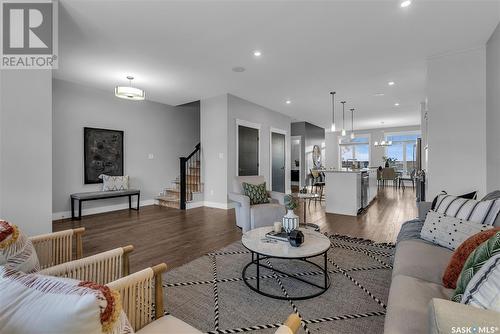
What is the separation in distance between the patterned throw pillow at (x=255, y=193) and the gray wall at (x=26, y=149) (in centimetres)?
249

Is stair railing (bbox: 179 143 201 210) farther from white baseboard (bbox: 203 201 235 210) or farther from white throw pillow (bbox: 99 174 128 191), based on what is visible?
white throw pillow (bbox: 99 174 128 191)

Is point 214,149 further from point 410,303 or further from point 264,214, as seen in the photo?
point 410,303

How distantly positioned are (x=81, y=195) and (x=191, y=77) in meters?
3.26

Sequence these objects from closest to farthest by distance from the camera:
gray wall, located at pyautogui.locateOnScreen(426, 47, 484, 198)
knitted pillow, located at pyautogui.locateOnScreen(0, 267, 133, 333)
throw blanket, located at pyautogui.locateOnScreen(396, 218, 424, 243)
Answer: knitted pillow, located at pyautogui.locateOnScreen(0, 267, 133, 333), throw blanket, located at pyautogui.locateOnScreen(396, 218, 424, 243), gray wall, located at pyautogui.locateOnScreen(426, 47, 484, 198)

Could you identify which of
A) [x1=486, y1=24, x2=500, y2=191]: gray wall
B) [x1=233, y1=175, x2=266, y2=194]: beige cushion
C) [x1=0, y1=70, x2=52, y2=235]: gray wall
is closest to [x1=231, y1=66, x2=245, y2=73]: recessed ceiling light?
[x1=233, y1=175, x2=266, y2=194]: beige cushion

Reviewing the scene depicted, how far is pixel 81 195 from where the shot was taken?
4.91 meters

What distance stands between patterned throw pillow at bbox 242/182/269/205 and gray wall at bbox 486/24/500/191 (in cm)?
301

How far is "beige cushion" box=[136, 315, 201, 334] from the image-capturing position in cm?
108

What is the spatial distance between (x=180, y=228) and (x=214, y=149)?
8.02 ft

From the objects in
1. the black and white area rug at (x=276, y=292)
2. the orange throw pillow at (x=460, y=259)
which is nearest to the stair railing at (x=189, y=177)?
the black and white area rug at (x=276, y=292)

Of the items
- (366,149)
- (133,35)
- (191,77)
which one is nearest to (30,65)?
(133,35)

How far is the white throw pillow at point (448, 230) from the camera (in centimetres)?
191

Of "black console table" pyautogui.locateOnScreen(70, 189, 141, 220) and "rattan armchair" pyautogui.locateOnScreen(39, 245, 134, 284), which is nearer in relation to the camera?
"rattan armchair" pyautogui.locateOnScreen(39, 245, 134, 284)

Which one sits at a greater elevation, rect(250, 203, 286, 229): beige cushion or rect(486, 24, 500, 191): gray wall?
rect(486, 24, 500, 191): gray wall
